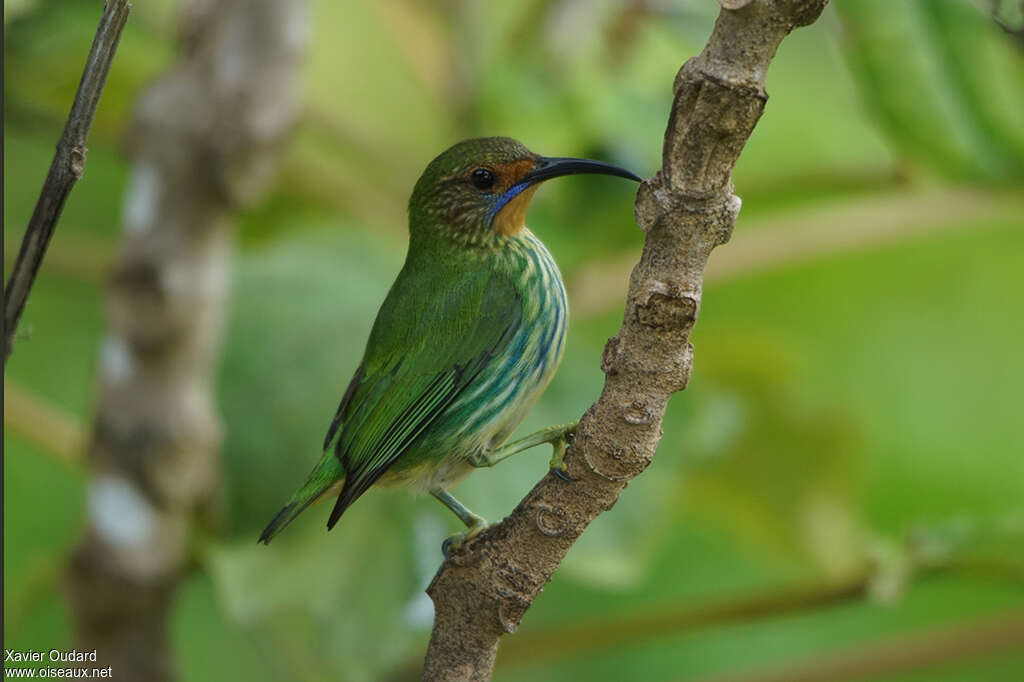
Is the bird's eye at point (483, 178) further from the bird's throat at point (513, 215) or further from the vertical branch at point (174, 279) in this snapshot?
the vertical branch at point (174, 279)

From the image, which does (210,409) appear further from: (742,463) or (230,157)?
(742,463)

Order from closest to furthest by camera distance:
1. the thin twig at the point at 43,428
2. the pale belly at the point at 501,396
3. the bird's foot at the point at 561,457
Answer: the bird's foot at the point at 561,457, the pale belly at the point at 501,396, the thin twig at the point at 43,428

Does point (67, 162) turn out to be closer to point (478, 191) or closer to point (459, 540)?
point (459, 540)

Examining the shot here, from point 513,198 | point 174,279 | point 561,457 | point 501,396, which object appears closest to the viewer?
point 561,457

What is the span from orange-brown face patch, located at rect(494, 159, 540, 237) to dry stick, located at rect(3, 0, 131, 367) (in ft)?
2.93

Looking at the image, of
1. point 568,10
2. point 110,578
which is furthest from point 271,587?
point 568,10

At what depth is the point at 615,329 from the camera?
3.18 m

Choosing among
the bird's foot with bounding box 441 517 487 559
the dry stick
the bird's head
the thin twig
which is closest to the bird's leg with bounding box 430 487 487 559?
the bird's foot with bounding box 441 517 487 559

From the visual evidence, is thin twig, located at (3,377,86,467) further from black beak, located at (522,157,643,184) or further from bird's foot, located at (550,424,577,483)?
bird's foot, located at (550,424,577,483)

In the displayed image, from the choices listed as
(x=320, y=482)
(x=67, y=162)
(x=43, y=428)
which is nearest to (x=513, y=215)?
(x=320, y=482)

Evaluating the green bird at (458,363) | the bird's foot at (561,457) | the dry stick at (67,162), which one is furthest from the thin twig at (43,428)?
the dry stick at (67,162)

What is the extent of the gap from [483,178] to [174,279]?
786 millimetres

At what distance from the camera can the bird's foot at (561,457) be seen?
1199mm

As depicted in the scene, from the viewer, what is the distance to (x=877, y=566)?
2377 mm
